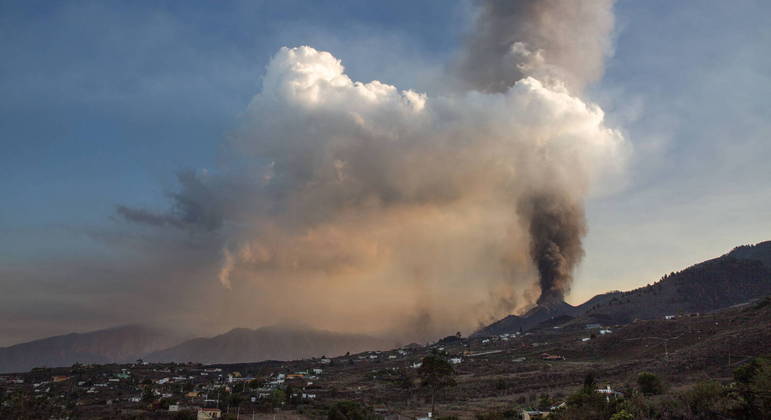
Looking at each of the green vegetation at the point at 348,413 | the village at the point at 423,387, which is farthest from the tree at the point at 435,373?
the green vegetation at the point at 348,413

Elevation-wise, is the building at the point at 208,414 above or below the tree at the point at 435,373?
below

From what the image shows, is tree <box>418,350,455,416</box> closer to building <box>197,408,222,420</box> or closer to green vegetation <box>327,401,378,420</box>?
green vegetation <box>327,401,378,420</box>

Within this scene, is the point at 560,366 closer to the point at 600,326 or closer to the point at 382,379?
the point at 382,379

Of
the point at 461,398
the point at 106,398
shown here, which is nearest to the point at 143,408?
the point at 106,398

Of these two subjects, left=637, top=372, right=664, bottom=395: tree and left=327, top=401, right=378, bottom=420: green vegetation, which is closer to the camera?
left=327, top=401, right=378, bottom=420: green vegetation

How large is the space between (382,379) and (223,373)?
5454cm

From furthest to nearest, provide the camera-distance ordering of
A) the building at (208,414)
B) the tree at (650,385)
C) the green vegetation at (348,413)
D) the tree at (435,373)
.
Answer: the tree at (435,373) → the building at (208,414) → the tree at (650,385) → the green vegetation at (348,413)

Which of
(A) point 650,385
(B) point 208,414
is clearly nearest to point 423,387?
(B) point 208,414

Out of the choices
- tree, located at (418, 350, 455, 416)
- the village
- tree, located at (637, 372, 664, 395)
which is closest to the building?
the village

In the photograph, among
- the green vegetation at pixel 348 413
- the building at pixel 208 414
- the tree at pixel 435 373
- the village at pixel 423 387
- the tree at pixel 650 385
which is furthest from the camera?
the tree at pixel 435 373

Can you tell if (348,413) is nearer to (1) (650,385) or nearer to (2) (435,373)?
(2) (435,373)

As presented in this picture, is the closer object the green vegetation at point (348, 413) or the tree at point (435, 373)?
the green vegetation at point (348, 413)

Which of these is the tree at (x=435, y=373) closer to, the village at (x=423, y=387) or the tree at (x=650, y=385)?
the village at (x=423, y=387)

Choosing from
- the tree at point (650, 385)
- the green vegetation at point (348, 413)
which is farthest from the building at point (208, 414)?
the tree at point (650, 385)
